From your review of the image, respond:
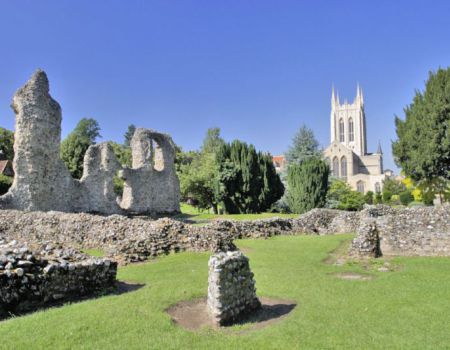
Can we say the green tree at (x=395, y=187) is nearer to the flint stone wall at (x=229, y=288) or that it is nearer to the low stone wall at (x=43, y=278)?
the flint stone wall at (x=229, y=288)

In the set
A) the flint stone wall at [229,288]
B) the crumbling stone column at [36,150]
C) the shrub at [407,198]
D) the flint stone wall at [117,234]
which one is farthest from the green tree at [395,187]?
the flint stone wall at [229,288]

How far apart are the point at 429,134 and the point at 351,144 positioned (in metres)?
→ 121

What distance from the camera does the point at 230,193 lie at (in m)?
37.4

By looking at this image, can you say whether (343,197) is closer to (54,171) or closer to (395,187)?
(54,171)

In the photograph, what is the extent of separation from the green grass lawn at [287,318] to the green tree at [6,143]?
49525mm

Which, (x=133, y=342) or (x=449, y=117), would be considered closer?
(x=133, y=342)

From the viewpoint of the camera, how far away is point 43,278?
7.35m

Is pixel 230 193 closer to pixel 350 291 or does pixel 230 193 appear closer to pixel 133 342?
pixel 350 291

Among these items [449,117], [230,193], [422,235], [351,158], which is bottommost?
[422,235]

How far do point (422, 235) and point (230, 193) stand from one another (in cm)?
2503

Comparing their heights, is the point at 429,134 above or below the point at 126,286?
above

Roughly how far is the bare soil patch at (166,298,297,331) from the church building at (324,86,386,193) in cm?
11558

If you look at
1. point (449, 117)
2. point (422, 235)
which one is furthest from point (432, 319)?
point (449, 117)

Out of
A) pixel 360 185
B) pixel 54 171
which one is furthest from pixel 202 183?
pixel 360 185
